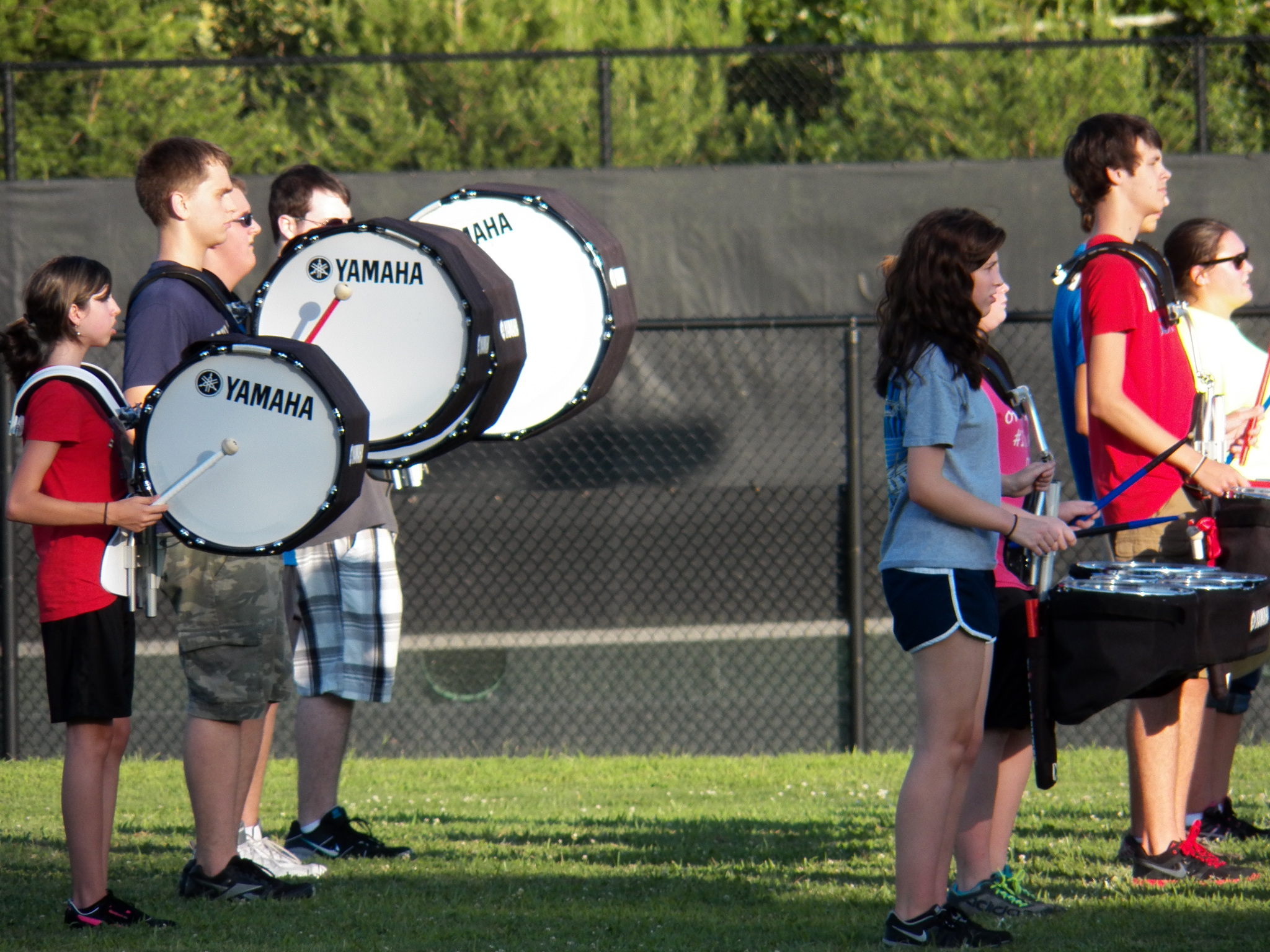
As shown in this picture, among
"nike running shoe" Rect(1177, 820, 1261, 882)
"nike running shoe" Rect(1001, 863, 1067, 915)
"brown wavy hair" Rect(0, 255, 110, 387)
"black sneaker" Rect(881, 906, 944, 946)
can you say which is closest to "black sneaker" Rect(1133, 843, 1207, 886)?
"nike running shoe" Rect(1177, 820, 1261, 882)

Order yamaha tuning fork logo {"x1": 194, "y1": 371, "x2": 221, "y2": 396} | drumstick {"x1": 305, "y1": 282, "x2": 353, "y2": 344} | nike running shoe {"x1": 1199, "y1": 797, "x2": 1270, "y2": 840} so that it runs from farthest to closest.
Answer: nike running shoe {"x1": 1199, "y1": 797, "x2": 1270, "y2": 840} < yamaha tuning fork logo {"x1": 194, "y1": 371, "x2": 221, "y2": 396} < drumstick {"x1": 305, "y1": 282, "x2": 353, "y2": 344}

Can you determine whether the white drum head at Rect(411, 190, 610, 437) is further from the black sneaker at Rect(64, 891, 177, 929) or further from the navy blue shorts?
the black sneaker at Rect(64, 891, 177, 929)

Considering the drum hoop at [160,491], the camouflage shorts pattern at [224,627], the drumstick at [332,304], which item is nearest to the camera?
the drum hoop at [160,491]

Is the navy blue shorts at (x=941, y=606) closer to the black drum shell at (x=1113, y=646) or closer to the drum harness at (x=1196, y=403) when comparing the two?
the black drum shell at (x=1113, y=646)

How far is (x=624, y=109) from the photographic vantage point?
40.8 ft

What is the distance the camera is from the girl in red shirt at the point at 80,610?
3922 millimetres

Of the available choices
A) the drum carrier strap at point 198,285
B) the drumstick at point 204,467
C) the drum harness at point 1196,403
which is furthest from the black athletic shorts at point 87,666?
the drum harness at point 1196,403

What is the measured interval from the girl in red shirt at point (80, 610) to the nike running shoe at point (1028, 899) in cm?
218

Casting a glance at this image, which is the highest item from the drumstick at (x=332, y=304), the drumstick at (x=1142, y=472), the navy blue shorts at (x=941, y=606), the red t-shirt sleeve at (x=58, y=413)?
the drumstick at (x=332, y=304)

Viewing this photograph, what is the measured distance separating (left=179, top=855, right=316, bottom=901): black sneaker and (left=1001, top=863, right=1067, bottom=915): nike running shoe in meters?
1.90

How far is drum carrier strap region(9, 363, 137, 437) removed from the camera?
13.0ft

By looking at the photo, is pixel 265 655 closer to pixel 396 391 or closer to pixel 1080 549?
pixel 396 391

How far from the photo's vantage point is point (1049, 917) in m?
3.98

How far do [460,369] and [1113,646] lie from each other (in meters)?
1.71
